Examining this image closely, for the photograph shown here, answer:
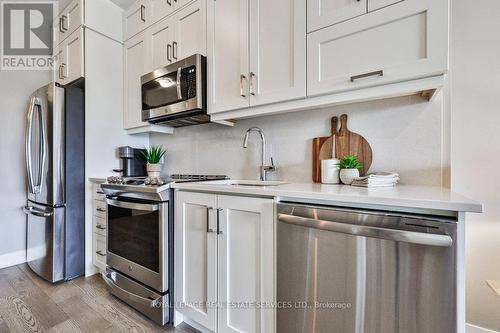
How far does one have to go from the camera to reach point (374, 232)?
2.63ft

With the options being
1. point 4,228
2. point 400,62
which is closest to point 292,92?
point 400,62

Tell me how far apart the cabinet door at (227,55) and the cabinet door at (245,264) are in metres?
0.70

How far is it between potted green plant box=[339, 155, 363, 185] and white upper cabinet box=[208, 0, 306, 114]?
44 centimetres

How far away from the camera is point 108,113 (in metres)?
2.29

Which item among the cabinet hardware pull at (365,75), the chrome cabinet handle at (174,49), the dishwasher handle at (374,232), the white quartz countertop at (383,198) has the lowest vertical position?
the dishwasher handle at (374,232)

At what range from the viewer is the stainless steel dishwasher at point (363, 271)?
0.72m

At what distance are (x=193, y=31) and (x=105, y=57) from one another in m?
1.09

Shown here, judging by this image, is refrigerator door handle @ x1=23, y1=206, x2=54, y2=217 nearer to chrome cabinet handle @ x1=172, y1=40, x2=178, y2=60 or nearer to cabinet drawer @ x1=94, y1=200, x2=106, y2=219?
cabinet drawer @ x1=94, y1=200, x2=106, y2=219

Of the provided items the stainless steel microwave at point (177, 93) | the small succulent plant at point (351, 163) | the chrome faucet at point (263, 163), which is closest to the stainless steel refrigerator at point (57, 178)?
the stainless steel microwave at point (177, 93)

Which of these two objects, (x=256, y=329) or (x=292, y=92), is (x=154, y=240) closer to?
(x=256, y=329)

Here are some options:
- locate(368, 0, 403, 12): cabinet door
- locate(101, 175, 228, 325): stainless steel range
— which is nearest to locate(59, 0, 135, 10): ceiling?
locate(101, 175, 228, 325): stainless steel range

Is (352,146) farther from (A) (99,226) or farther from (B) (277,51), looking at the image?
(A) (99,226)

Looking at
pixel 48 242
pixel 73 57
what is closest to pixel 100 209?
pixel 48 242

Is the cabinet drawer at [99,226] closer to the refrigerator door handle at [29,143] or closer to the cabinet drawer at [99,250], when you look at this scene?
the cabinet drawer at [99,250]
